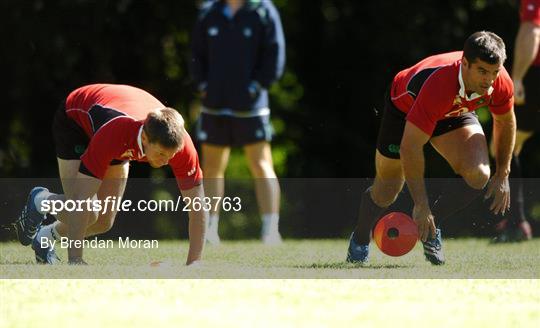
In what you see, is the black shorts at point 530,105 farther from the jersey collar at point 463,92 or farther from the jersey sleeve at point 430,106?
the jersey sleeve at point 430,106

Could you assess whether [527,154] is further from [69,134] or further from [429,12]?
[69,134]

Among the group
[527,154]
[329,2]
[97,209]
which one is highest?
[97,209]

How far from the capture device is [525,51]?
10.4 meters

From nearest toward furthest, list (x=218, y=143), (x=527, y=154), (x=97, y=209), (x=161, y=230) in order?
(x=97, y=209) → (x=161, y=230) → (x=218, y=143) → (x=527, y=154)

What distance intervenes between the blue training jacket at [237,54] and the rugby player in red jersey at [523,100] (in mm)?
2067

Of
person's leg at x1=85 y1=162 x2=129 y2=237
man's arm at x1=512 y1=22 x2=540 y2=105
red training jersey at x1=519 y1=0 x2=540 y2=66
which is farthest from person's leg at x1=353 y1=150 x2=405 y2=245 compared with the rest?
red training jersey at x1=519 y1=0 x2=540 y2=66

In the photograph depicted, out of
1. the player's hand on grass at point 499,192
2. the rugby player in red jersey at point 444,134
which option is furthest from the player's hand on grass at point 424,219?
the player's hand on grass at point 499,192

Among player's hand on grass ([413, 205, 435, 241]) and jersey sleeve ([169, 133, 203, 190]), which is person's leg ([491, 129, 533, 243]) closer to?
player's hand on grass ([413, 205, 435, 241])

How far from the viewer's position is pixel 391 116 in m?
8.34

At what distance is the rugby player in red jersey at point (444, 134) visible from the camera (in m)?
7.53
